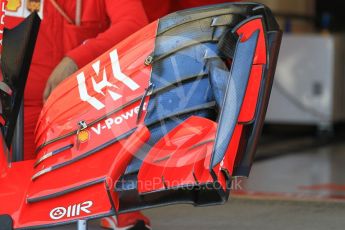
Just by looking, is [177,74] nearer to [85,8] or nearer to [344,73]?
[85,8]

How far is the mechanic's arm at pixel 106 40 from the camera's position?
9.86ft

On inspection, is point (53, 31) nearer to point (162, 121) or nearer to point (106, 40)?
point (106, 40)

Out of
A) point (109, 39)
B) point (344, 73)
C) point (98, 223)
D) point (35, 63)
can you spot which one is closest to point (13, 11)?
point (35, 63)

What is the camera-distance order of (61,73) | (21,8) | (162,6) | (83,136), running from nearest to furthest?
1. (83,136)
2. (61,73)
3. (21,8)
4. (162,6)

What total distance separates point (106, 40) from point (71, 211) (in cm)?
70

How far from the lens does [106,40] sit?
10.0 feet

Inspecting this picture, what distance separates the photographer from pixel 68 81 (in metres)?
2.80

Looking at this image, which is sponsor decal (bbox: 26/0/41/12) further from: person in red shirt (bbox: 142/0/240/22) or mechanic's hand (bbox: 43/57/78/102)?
person in red shirt (bbox: 142/0/240/22)

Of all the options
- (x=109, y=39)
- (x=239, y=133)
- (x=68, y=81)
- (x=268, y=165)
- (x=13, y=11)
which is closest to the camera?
(x=239, y=133)

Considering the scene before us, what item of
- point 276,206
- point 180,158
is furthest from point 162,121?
point 276,206

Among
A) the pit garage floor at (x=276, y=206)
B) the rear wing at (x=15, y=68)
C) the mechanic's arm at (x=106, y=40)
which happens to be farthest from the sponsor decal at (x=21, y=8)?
the pit garage floor at (x=276, y=206)

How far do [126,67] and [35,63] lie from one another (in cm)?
78

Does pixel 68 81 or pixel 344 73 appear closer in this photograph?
pixel 68 81

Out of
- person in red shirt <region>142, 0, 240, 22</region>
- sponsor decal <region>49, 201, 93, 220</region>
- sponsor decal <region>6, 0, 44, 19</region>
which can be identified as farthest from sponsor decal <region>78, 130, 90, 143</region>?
person in red shirt <region>142, 0, 240, 22</region>
